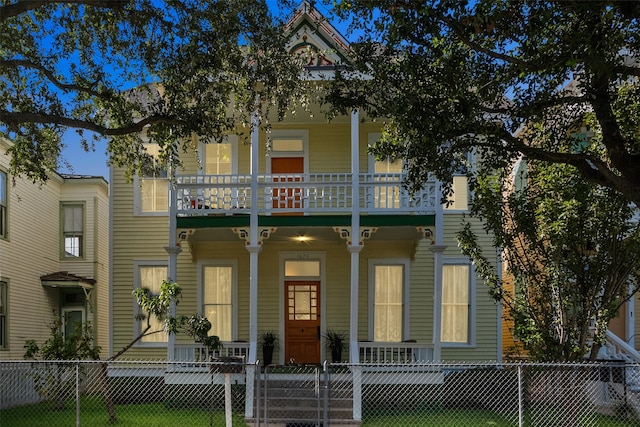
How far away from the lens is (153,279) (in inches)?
663

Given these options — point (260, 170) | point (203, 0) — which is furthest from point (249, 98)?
point (260, 170)

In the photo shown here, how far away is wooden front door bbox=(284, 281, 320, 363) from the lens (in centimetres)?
1631

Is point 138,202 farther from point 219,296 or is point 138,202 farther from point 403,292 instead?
point 403,292

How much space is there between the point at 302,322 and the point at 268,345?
1.05m

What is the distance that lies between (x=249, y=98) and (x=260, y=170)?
4413mm

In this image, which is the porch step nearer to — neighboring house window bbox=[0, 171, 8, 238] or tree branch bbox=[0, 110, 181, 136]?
tree branch bbox=[0, 110, 181, 136]

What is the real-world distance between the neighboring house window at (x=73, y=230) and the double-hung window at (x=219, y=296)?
5.97 m

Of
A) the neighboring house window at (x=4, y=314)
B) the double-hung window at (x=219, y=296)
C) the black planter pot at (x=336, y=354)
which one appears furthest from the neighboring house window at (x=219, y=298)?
the neighboring house window at (x=4, y=314)

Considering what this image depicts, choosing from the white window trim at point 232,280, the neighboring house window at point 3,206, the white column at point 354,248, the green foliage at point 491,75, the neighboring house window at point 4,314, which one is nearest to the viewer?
the green foliage at point 491,75

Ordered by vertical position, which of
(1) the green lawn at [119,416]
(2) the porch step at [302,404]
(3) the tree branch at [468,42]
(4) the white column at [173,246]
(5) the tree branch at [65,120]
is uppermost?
(3) the tree branch at [468,42]

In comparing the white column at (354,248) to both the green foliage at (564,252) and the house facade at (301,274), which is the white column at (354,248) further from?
the green foliage at (564,252)

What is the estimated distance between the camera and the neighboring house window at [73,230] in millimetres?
20609

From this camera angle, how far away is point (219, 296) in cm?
1662

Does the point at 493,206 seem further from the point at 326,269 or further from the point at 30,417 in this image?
the point at 30,417
